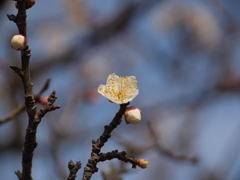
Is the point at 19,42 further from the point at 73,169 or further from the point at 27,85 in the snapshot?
the point at 73,169

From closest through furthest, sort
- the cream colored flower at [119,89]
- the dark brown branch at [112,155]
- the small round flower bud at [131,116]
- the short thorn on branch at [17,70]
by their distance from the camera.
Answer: the short thorn on branch at [17,70], the dark brown branch at [112,155], the small round flower bud at [131,116], the cream colored flower at [119,89]

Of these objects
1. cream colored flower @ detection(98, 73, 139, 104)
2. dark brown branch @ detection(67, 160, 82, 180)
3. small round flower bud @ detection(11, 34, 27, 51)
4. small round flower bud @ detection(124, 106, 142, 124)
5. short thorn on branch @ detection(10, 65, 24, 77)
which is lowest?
dark brown branch @ detection(67, 160, 82, 180)

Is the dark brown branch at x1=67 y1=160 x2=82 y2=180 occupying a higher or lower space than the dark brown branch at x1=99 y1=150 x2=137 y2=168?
lower

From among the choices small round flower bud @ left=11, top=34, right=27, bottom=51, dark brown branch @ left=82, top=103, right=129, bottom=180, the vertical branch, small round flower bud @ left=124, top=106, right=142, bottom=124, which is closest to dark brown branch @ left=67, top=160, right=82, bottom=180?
dark brown branch @ left=82, top=103, right=129, bottom=180

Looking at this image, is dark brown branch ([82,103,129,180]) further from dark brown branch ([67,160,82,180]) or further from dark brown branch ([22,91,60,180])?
dark brown branch ([22,91,60,180])

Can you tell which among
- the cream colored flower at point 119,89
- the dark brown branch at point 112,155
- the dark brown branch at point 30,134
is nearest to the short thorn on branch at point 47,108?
the dark brown branch at point 30,134

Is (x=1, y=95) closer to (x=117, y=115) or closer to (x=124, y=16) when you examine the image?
(x=124, y=16)

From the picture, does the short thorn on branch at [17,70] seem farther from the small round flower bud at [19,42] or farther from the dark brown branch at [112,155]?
the dark brown branch at [112,155]

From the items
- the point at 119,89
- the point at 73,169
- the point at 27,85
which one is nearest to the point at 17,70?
the point at 27,85

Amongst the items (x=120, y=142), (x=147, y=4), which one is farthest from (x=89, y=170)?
(x=147, y=4)
